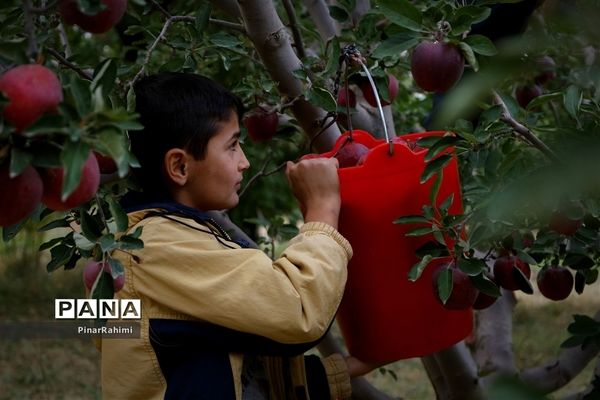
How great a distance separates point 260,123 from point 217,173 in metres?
0.26

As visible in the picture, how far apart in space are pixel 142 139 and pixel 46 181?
0.62 meters

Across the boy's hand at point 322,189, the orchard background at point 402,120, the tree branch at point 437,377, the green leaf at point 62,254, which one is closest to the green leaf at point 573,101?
the orchard background at point 402,120

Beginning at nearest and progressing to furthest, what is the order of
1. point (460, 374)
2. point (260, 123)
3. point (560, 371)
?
point (260, 123)
point (460, 374)
point (560, 371)

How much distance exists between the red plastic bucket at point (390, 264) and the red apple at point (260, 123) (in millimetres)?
261

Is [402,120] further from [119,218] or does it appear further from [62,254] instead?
[119,218]

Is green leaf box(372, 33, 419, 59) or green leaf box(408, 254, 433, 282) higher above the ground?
green leaf box(372, 33, 419, 59)

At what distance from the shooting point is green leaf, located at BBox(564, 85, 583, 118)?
123 centimetres

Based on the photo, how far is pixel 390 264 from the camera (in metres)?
1.33

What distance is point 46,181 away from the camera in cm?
Result: 79

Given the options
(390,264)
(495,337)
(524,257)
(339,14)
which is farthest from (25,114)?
(495,337)

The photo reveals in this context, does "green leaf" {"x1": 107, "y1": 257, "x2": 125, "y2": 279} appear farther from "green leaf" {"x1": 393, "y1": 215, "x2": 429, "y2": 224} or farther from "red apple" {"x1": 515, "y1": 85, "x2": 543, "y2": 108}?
"red apple" {"x1": 515, "y1": 85, "x2": 543, "y2": 108}

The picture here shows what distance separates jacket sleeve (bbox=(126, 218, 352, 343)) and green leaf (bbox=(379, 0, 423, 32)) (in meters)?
0.32

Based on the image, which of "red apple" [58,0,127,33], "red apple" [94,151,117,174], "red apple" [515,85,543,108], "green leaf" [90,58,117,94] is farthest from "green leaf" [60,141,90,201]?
"red apple" [515,85,543,108]

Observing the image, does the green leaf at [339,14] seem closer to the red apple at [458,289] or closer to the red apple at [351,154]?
the red apple at [351,154]
